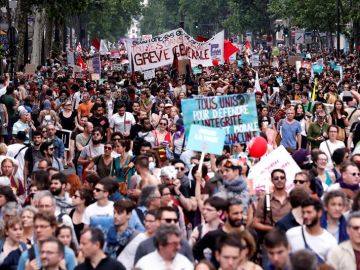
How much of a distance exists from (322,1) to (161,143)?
5608cm

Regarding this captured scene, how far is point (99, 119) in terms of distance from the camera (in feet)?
68.6

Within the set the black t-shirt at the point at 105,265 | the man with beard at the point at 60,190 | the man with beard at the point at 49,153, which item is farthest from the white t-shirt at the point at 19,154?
the black t-shirt at the point at 105,265

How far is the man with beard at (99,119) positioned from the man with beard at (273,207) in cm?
860

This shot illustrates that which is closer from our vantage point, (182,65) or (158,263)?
(158,263)

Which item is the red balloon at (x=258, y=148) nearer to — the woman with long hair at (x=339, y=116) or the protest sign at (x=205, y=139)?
the protest sign at (x=205, y=139)

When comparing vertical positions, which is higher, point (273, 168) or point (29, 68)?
point (29, 68)

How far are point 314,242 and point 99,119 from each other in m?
11.3

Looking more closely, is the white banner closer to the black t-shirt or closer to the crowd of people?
the crowd of people

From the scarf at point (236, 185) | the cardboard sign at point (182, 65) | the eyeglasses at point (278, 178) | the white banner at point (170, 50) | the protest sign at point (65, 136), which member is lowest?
the scarf at point (236, 185)

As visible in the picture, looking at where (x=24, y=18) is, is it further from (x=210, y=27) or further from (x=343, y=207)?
(x=210, y=27)

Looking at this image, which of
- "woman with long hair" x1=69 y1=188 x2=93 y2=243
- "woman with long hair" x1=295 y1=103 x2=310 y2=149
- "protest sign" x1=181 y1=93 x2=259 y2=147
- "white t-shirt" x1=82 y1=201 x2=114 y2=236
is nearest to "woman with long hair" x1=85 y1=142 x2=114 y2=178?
"protest sign" x1=181 y1=93 x2=259 y2=147

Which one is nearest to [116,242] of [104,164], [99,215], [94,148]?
[99,215]

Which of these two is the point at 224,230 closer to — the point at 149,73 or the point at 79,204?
the point at 79,204

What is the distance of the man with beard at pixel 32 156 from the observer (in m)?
16.6
